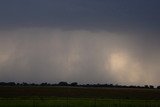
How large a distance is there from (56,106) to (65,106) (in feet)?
4.48

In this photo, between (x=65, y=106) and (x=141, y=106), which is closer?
(x=65, y=106)

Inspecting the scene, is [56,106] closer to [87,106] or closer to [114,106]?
[87,106]

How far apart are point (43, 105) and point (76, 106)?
197 inches

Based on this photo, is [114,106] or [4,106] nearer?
[4,106]

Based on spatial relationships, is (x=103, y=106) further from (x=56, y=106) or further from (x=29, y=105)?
(x=29, y=105)

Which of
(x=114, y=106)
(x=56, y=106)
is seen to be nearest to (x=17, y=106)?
(x=56, y=106)

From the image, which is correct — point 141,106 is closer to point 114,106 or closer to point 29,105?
point 114,106

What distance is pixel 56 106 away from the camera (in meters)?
55.5

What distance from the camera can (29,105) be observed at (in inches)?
2232

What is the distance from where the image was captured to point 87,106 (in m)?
56.6

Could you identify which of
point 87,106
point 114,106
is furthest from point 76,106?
point 114,106

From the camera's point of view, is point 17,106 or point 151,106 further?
point 151,106

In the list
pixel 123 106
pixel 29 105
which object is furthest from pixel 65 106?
pixel 123 106

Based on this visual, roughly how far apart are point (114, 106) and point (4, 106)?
16.7 metres
